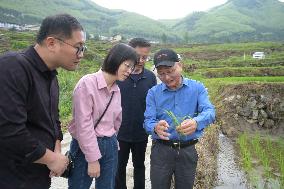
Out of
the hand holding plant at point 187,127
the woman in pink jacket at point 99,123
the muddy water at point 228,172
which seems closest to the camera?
the woman in pink jacket at point 99,123

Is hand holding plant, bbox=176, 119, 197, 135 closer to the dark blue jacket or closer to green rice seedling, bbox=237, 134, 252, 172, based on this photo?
the dark blue jacket

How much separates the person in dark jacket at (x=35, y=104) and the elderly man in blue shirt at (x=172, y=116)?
3.49 feet

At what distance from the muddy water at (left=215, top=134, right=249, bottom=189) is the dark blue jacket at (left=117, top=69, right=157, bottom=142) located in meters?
4.25

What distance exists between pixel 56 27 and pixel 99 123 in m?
0.98

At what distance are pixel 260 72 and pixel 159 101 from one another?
18996mm

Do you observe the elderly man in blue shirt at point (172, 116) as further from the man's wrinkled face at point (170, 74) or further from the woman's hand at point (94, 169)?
the woman's hand at point (94, 169)

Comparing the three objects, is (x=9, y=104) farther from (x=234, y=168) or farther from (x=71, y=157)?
(x=234, y=168)

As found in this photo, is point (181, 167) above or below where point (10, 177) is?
below

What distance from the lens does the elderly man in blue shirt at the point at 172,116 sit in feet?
10.9

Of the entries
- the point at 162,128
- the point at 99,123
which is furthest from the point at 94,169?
the point at 162,128

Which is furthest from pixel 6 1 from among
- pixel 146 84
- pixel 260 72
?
pixel 146 84

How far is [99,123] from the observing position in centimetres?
300

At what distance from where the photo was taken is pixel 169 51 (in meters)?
3.34

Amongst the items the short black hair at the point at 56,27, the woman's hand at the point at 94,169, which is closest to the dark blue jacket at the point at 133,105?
the woman's hand at the point at 94,169
